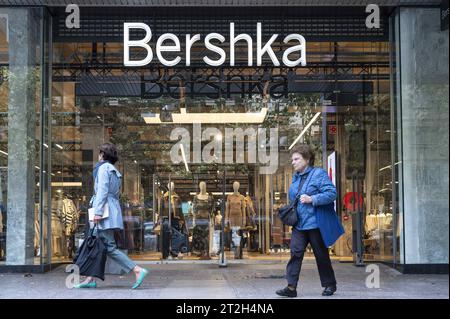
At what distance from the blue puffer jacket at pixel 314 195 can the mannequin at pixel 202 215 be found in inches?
239

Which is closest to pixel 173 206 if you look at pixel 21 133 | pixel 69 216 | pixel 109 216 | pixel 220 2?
pixel 69 216

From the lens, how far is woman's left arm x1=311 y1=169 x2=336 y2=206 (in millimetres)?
6953

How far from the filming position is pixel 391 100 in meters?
Answer: 10.3

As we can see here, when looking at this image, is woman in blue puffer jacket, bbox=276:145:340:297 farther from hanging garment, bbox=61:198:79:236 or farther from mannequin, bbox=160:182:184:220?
mannequin, bbox=160:182:184:220

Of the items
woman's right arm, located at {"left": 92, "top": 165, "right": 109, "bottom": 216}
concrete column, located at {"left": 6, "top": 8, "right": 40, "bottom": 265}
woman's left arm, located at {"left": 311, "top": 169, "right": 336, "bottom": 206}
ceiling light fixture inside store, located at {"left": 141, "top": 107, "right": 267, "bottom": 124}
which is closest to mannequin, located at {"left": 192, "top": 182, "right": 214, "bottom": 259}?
ceiling light fixture inside store, located at {"left": 141, "top": 107, "right": 267, "bottom": 124}

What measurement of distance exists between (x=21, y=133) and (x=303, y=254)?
4713 mm

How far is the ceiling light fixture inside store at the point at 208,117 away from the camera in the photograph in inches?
517

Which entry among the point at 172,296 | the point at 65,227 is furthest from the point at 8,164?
the point at 172,296

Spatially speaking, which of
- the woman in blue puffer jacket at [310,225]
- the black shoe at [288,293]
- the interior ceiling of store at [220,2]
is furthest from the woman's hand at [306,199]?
the interior ceiling of store at [220,2]

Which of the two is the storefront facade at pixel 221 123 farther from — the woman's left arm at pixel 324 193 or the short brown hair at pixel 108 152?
the woman's left arm at pixel 324 193

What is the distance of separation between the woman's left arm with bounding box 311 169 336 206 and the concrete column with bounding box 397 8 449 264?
122 inches

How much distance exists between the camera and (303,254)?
23.4 ft

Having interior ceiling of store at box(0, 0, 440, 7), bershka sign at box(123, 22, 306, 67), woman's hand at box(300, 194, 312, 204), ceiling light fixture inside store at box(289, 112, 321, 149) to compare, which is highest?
interior ceiling of store at box(0, 0, 440, 7)
